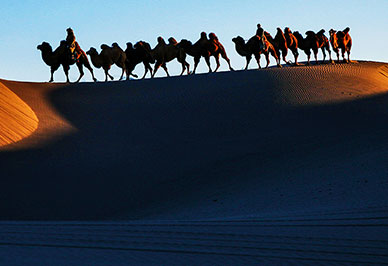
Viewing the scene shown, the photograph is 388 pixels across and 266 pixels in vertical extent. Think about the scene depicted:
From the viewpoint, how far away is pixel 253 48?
2745cm

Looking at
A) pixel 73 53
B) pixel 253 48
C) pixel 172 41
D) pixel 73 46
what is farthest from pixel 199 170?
pixel 172 41

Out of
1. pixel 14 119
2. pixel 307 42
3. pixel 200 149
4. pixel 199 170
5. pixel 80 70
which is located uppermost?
pixel 307 42

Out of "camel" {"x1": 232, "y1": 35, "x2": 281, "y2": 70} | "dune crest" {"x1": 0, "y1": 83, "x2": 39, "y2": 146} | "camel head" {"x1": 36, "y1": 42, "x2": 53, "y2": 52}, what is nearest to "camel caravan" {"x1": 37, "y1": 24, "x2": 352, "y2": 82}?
"camel" {"x1": 232, "y1": 35, "x2": 281, "y2": 70}

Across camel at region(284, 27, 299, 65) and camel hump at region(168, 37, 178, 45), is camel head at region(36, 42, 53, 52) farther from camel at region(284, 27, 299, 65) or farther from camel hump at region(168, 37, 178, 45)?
→ camel at region(284, 27, 299, 65)

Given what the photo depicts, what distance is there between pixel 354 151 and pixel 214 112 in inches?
252

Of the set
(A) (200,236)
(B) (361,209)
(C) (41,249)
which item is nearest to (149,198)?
(B) (361,209)

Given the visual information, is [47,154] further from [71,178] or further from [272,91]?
[272,91]

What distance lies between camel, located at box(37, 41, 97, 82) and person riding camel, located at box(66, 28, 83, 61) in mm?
110

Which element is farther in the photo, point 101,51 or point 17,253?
point 101,51

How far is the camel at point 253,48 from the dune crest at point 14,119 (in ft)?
36.3

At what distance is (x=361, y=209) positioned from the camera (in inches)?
290

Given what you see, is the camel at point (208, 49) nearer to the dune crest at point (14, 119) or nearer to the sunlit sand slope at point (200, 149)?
the sunlit sand slope at point (200, 149)

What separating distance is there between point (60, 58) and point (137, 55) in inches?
165

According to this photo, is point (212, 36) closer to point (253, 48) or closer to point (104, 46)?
point (253, 48)
